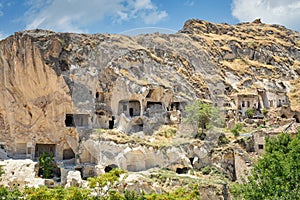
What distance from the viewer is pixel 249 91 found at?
4538cm


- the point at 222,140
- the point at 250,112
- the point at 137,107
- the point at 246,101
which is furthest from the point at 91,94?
the point at 246,101

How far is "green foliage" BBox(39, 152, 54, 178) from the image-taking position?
97.0 feet

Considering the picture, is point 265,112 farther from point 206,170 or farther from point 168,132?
point 168,132

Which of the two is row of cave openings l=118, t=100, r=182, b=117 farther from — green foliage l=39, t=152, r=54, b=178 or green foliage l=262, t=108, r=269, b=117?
green foliage l=262, t=108, r=269, b=117

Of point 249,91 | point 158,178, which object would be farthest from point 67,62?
point 249,91

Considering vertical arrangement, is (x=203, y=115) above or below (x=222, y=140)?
above

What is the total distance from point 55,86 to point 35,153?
251 inches

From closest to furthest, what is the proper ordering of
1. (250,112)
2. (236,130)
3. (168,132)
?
(168,132), (236,130), (250,112)

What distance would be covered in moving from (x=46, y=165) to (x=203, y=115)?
578 inches

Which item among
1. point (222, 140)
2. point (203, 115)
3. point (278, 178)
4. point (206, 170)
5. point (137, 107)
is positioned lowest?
point (206, 170)

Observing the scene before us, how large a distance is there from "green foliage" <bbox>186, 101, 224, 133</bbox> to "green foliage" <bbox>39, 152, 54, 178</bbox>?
1283cm

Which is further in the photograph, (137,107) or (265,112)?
(265,112)

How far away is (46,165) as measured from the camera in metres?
30.1

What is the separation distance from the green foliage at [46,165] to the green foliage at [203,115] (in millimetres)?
12827
